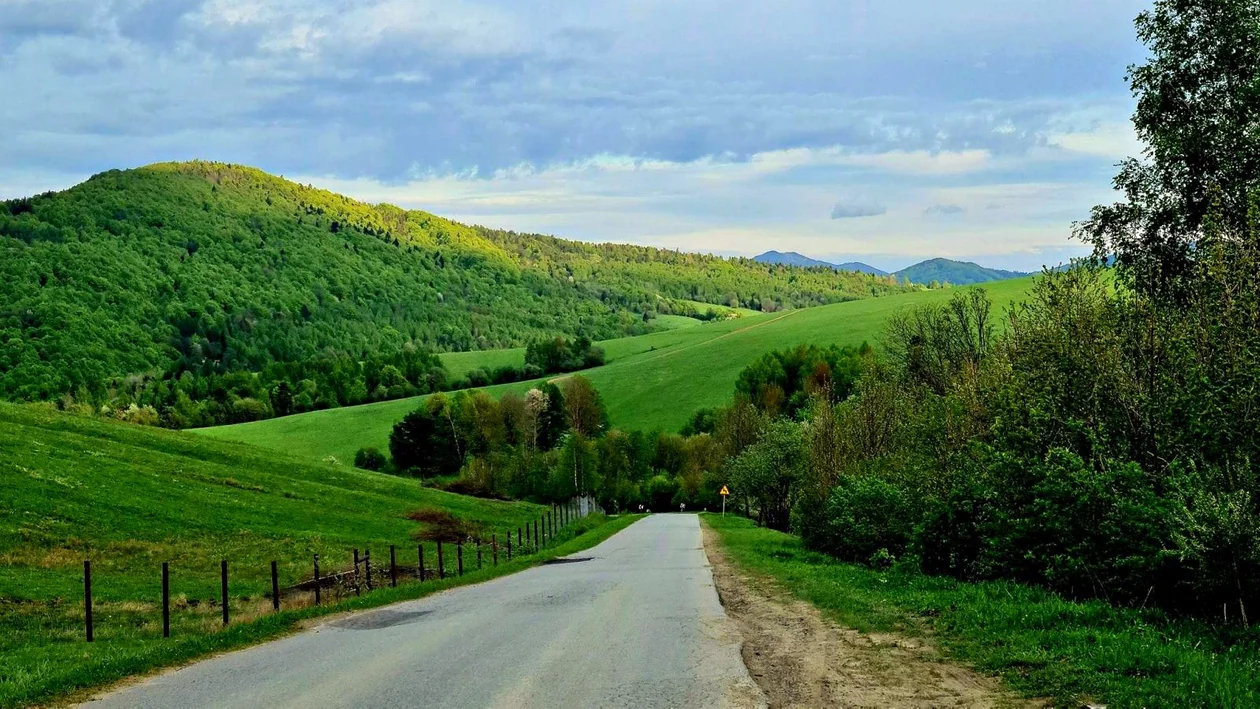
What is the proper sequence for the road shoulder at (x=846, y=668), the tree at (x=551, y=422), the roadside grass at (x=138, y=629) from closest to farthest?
the road shoulder at (x=846, y=668)
the roadside grass at (x=138, y=629)
the tree at (x=551, y=422)

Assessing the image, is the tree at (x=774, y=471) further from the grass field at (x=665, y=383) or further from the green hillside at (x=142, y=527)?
the grass field at (x=665, y=383)

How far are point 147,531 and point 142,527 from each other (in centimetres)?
63

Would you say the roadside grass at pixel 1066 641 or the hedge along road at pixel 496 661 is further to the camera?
the hedge along road at pixel 496 661

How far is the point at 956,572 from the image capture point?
819 inches

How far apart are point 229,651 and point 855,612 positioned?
1026 centimetres

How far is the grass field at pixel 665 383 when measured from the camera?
13525 cm

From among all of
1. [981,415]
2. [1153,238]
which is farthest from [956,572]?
[1153,238]

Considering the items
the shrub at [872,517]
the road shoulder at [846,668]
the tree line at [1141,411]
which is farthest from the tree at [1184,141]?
the road shoulder at [846,668]

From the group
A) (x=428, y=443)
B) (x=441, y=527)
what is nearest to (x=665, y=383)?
(x=428, y=443)

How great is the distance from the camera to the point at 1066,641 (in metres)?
11.0

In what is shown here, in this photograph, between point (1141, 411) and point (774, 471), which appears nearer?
point (1141, 411)

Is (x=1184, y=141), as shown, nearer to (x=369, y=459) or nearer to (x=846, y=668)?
(x=846, y=668)

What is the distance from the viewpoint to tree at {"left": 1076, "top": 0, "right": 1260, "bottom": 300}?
69.8ft

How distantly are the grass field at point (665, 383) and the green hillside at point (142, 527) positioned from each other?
6673cm
